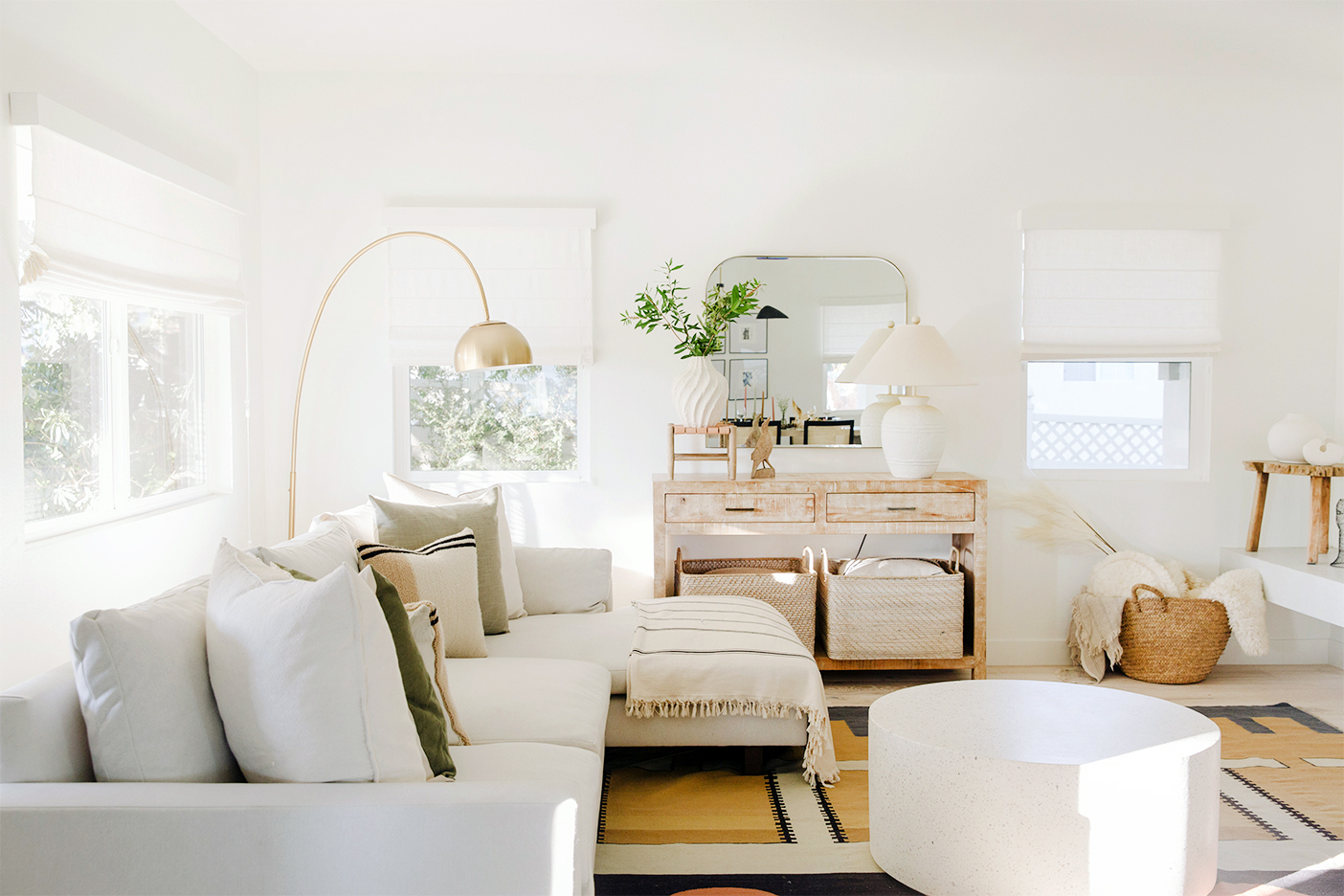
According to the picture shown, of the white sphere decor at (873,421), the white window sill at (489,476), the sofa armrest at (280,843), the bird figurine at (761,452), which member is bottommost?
the sofa armrest at (280,843)

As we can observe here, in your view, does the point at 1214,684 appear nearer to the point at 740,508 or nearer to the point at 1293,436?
the point at 1293,436

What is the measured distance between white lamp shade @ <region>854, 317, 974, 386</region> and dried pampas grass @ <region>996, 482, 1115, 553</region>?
2.45 feet

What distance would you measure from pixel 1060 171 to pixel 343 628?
3.66 metres

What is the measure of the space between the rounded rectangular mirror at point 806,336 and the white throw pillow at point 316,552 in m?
2.02

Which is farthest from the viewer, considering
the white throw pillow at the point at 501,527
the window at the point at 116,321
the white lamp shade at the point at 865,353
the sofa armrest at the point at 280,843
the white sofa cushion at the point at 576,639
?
the white lamp shade at the point at 865,353

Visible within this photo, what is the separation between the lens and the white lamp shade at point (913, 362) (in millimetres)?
3537

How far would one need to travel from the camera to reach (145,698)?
4.62ft

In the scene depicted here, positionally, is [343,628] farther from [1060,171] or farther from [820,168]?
[1060,171]

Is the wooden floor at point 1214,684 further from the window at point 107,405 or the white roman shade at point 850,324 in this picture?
the window at point 107,405

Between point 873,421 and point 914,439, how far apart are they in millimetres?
366

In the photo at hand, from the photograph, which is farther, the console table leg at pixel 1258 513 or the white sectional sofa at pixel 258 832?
the console table leg at pixel 1258 513

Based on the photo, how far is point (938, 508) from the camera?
3.66m

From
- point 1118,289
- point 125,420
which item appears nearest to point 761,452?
point 1118,289

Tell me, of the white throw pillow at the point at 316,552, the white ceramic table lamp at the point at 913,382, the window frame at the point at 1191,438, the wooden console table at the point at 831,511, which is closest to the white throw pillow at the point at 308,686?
the white throw pillow at the point at 316,552
